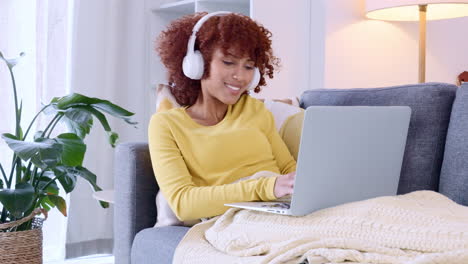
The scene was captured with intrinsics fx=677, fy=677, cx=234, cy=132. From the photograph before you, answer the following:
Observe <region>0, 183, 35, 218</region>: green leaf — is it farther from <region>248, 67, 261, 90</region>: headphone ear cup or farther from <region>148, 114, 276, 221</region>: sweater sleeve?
<region>248, 67, 261, 90</region>: headphone ear cup

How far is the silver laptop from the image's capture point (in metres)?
1.31

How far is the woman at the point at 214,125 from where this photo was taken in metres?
1.64

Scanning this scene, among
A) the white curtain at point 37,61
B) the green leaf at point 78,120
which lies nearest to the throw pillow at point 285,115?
the green leaf at point 78,120

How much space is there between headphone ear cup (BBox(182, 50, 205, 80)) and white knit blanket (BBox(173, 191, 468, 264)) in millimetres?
475

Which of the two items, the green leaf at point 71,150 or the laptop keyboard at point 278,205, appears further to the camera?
the green leaf at point 71,150

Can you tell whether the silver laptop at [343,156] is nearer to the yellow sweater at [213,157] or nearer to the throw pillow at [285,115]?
the yellow sweater at [213,157]

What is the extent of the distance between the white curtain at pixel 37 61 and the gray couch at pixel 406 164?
50.0 inches

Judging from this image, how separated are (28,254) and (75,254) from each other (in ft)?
3.05

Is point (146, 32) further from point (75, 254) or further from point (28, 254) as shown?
point (28, 254)

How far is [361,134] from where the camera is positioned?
55.1 inches

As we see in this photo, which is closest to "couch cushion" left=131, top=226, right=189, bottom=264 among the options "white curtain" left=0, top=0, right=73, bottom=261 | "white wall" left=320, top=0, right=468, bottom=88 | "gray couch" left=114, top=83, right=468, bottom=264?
"gray couch" left=114, top=83, right=468, bottom=264

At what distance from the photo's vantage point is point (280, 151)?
1.87 m

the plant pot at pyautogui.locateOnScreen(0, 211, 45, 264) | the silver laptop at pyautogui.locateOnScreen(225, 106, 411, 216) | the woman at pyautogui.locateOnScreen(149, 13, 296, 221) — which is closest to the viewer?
the silver laptop at pyautogui.locateOnScreen(225, 106, 411, 216)

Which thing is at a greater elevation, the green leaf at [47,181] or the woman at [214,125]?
the woman at [214,125]
